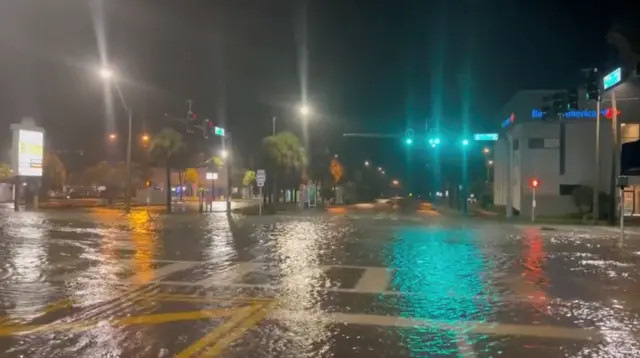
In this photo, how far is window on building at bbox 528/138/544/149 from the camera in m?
50.5

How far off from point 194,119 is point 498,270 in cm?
2127

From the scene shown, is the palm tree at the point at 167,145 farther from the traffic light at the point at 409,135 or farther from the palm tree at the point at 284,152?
the traffic light at the point at 409,135

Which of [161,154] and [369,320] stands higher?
[161,154]

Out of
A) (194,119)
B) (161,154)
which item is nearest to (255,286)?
(194,119)

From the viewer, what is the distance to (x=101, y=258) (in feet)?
53.1

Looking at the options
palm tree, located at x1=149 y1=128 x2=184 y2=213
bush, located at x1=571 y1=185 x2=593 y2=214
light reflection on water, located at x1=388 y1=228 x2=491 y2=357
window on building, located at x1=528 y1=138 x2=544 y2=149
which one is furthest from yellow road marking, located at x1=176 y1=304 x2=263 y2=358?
window on building, located at x1=528 y1=138 x2=544 y2=149

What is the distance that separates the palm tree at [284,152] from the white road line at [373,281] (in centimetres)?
4067

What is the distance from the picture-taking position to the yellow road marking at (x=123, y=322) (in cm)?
815

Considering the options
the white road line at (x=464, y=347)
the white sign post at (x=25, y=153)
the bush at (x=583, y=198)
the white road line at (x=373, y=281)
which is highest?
the white sign post at (x=25, y=153)

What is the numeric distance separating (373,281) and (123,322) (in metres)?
5.52

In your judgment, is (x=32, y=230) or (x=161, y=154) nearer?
(x=32, y=230)

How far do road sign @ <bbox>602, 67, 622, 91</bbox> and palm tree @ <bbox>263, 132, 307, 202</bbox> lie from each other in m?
31.3

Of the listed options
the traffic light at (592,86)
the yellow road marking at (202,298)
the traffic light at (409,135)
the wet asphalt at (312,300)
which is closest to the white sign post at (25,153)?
the traffic light at (409,135)

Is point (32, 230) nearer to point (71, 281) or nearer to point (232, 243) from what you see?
point (232, 243)
